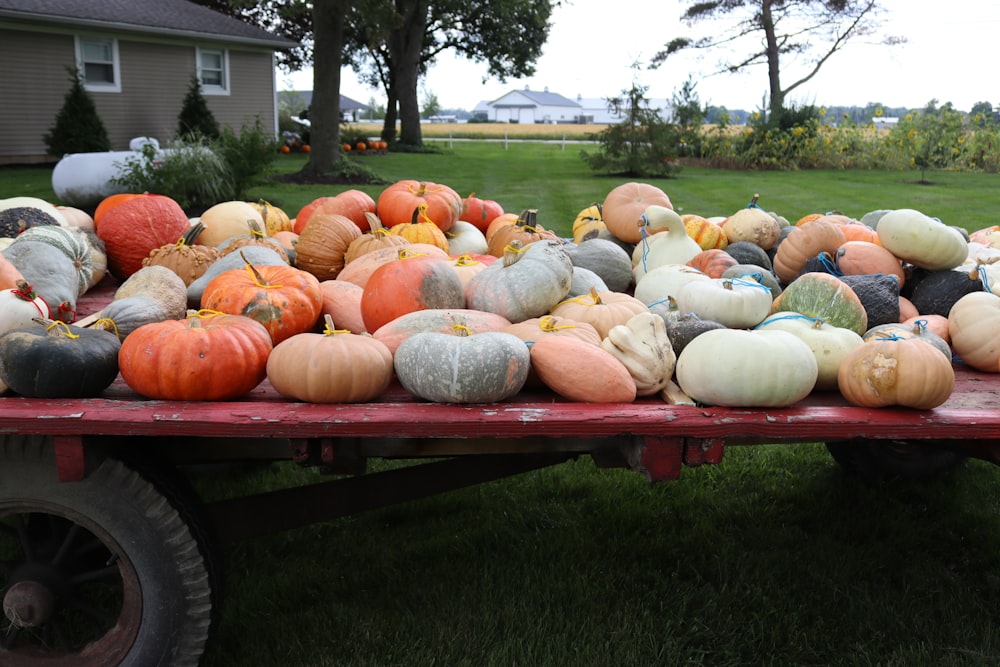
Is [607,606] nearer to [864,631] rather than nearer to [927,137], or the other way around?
[864,631]

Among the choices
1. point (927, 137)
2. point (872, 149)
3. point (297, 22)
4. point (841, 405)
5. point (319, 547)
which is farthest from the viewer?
point (297, 22)

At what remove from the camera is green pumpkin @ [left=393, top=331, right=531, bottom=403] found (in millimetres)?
1996

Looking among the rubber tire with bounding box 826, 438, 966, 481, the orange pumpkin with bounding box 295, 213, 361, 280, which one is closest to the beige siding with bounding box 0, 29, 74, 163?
the orange pumpkin with bounding box 295, 213, 361, 280

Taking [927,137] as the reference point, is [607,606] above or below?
below

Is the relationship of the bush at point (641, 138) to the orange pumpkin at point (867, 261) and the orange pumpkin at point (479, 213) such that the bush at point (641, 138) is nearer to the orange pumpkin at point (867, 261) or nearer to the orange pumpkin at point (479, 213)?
the orange pumpkin at point (479, 213)

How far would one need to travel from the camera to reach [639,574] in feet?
9.99

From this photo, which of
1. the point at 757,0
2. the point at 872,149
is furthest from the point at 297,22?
the point at 872,149

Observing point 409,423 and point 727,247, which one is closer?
point 409,423

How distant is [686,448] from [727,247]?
1.83 m

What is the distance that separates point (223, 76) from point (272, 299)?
21679 millimetres

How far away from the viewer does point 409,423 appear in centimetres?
189

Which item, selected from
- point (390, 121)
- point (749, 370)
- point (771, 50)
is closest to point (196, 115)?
point (390, 121)

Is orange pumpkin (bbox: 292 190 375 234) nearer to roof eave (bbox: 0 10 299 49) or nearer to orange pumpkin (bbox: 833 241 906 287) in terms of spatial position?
orange pumpkin (bbox: 833 241 906 287)

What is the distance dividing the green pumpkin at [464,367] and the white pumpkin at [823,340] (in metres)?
0.83
